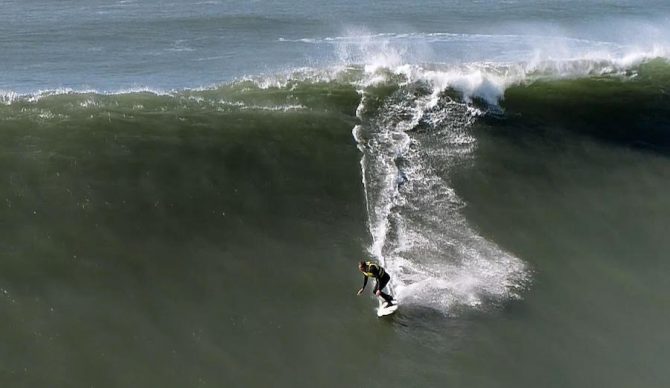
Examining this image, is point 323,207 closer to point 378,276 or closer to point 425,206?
point 425,206

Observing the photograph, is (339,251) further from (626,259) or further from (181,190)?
(626,259)

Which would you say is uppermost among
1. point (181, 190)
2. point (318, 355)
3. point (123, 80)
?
point (123, 80)

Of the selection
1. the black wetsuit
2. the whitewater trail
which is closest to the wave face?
the whitewater trail

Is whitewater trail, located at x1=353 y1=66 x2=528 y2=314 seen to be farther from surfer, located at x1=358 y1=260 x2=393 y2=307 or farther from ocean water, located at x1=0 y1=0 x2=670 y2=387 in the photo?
surfer, located at x1=358 y1=260 x2=393 y2=307

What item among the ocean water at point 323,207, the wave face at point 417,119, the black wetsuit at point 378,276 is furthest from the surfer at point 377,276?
the wave face at point 417,119

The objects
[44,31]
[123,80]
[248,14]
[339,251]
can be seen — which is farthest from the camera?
[248,14]

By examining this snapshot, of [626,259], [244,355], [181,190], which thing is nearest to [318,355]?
[244,355]

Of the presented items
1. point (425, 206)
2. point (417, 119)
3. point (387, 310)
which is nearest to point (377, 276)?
point (387, 310)
